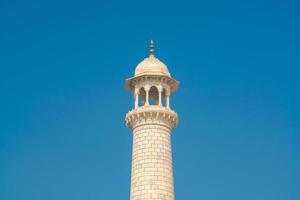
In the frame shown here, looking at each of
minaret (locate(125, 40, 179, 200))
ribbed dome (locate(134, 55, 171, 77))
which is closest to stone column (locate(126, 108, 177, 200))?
minaret (locate(125, 40, 179, 200))

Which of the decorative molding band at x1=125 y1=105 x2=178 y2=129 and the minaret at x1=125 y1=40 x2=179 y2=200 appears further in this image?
the decorative molding band at x1=125 y1=105 x2=178 y2=129

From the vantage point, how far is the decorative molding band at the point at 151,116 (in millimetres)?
41812

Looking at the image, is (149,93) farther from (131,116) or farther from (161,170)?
(161,170)

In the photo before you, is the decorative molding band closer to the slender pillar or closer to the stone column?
the stone column

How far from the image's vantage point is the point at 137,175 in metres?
39.9

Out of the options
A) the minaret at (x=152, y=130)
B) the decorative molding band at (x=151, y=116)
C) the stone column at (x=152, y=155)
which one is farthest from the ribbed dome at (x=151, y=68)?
the stone column at (x=152, y=155)

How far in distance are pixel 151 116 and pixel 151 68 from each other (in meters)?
3.82

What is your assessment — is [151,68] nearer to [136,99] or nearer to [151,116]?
[136,99]

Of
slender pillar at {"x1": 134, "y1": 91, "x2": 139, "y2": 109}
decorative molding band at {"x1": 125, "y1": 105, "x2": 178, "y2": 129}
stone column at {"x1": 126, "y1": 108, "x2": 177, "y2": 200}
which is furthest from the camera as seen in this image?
slender pillar at {"x1": 134, "y1": 91, "x2": 139, "y2": 109}

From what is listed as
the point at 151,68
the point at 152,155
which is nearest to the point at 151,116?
the point at 152,155

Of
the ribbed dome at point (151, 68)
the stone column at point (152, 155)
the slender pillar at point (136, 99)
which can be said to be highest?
the ribbed dome at point (151, 68)

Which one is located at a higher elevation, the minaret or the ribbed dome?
the ribbed dome

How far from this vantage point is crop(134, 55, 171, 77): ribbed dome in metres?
43.5

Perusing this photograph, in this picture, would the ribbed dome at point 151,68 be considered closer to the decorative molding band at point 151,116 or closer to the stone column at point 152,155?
the decorative molding band at point 151,116
